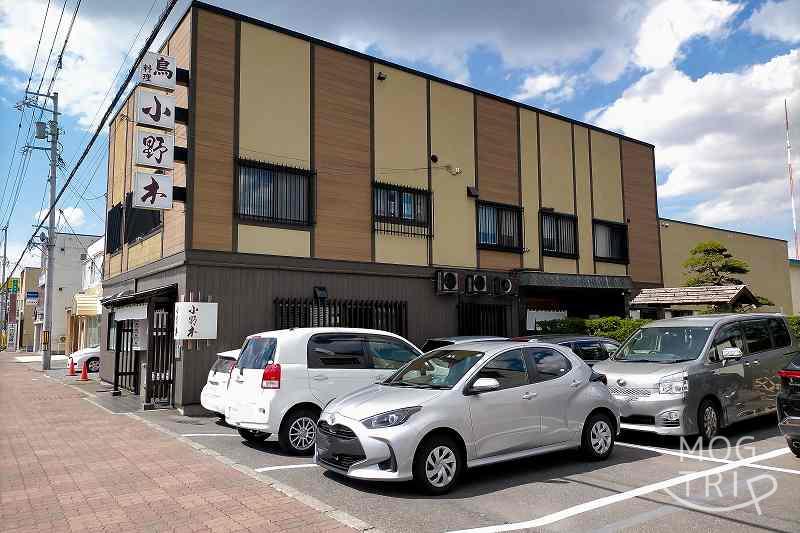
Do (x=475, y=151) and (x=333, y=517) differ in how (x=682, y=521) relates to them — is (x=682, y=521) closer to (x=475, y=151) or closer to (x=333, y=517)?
(x=333, y=517)

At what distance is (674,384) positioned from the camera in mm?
8797

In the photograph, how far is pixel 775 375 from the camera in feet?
33.7

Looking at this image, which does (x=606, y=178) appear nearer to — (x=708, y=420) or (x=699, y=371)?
(x=699, y=371)

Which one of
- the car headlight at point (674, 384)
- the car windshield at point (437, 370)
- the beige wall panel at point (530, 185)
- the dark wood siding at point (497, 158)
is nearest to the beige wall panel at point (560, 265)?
the beige wall panel at point (530, 185)

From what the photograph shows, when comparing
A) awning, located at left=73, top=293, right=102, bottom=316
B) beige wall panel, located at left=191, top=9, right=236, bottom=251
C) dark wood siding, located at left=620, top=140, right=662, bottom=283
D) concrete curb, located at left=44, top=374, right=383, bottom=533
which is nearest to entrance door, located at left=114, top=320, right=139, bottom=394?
beige wall panel, located at left=191, top=9, right=236, bottom=251

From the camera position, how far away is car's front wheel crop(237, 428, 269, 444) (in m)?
9.27

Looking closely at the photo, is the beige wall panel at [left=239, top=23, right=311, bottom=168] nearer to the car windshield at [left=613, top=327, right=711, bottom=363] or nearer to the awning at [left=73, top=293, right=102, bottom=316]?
the car windshield at [left=613, top=327, right=711, bottom=363]

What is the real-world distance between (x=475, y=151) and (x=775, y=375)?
419 inches

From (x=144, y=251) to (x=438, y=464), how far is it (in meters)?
13.0

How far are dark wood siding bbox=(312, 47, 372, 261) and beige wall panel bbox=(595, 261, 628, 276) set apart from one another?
996 centimetres

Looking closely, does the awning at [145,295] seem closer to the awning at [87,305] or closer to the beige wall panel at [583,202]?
the beige wall panel at [583,202]

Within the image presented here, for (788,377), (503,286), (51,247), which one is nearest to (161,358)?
(503,286)

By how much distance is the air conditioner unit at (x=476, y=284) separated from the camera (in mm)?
17484

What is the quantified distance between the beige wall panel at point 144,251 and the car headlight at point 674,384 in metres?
11.9
